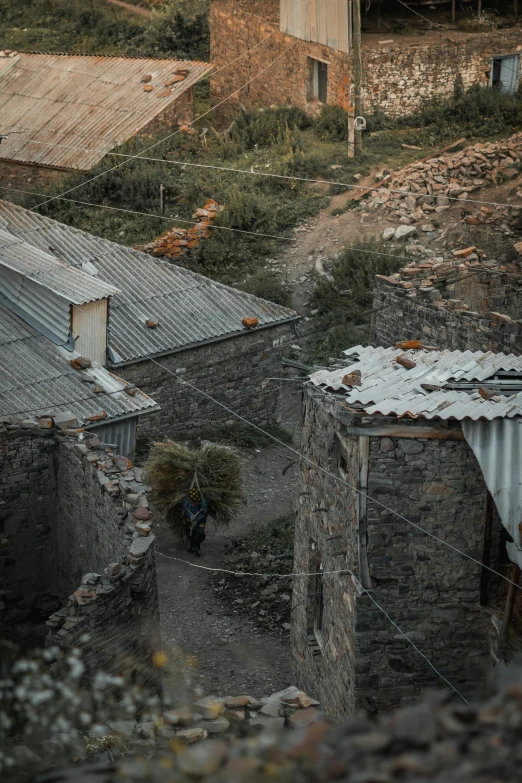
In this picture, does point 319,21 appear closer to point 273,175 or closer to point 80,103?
point 273,175

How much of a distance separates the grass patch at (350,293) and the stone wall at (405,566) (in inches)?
361

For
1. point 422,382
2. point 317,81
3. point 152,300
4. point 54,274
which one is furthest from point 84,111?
point 422,382

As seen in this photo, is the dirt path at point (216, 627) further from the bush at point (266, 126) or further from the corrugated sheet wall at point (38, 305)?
the bush at point (266, 126)

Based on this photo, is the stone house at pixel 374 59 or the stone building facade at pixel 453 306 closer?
the stone building facade at pixel 453 306

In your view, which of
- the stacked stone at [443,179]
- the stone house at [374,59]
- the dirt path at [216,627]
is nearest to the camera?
the dirt path at [216,627]

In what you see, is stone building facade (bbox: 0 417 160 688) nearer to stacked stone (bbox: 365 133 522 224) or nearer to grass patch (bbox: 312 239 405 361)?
grass patch (bbox: 312 239 405 361)

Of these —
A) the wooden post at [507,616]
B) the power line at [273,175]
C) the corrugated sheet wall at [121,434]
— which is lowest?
the corrugated sheet wall at [121,434]

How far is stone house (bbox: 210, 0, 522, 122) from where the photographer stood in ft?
81.8

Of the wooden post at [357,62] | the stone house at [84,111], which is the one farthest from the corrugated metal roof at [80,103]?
the wooden post at [357,62]

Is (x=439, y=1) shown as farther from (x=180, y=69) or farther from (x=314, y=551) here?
(x=314, y=551)

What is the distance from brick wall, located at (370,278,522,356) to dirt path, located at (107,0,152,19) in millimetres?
20881

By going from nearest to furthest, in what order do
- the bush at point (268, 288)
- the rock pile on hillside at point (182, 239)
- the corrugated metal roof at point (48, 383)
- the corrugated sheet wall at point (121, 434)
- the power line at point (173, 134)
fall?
1. the corrugated metal roof at point (48, 383)
2. the corrugated sheet wall at point (121, 434)
3. the bush at point (268, 288)
4. the rock pile on hillside at point (182, 239)
5. the power line at point (173, 134)

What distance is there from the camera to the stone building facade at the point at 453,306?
43.8ft

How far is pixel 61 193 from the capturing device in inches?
934
